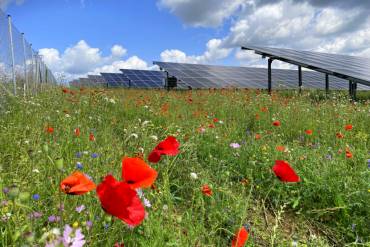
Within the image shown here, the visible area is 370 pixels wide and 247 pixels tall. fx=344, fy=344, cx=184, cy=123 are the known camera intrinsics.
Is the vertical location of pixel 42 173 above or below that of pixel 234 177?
above

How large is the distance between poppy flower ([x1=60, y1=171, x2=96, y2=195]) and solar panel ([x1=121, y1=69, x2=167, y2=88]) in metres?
24.6

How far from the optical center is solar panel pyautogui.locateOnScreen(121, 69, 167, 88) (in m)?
25.7

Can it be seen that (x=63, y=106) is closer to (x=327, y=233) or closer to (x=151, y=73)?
(x=327, y=233)

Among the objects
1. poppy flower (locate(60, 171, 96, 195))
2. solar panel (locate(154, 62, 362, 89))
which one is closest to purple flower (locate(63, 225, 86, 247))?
poppy flower (locate(60, 171, 96, 195))

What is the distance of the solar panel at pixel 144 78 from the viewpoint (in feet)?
84.5

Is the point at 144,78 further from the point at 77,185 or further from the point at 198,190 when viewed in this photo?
the point at 77,185

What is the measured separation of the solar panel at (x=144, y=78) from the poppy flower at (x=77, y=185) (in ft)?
80.9

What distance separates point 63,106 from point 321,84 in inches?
738

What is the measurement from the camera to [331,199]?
2260 millimetres

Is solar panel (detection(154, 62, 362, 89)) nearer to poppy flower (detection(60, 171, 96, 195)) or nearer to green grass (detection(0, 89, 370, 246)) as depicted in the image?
green grass (detection(0, 89, 370, 246))

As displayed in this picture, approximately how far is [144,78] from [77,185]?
27.2m

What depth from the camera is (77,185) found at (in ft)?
2.28

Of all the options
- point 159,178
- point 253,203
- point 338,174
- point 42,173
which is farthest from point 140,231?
point 338,174

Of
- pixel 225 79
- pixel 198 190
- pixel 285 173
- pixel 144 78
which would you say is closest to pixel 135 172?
pixel 285 173
